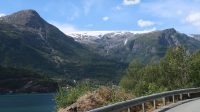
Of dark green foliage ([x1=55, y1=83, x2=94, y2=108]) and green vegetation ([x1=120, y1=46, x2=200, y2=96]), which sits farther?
green vegetation ([x1=120, y1=46, x2=200, y2=96])

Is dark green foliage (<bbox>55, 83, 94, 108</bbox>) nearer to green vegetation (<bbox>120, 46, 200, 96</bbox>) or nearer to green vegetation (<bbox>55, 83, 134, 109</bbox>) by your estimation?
green vegetation (<bbox>55, 83, 134, 109</bbox>)

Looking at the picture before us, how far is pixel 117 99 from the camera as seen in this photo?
2223cm

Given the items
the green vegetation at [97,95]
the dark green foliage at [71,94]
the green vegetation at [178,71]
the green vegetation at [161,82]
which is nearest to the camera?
the green vegetation at [97,95]

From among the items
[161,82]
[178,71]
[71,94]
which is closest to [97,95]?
[71,94]

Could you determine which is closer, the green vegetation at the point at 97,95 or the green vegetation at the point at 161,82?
the green vegetation at the point at 97,95

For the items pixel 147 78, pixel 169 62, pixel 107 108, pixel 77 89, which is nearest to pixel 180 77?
pixel 169 62

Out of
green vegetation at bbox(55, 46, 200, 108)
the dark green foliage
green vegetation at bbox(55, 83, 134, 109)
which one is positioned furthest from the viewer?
the dark green foliage

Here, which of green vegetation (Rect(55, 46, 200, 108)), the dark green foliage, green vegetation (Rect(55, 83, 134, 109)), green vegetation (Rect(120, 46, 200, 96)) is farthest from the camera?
green vegetation (Rect(120, 46, 200, 96))

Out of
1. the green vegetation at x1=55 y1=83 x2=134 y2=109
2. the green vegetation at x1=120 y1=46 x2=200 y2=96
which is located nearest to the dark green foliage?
the green vegetation at x1=55 y1=83 x2=134 y2=109

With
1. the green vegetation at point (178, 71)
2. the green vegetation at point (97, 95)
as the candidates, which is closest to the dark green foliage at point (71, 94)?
the green vegetation at point (97, 95)

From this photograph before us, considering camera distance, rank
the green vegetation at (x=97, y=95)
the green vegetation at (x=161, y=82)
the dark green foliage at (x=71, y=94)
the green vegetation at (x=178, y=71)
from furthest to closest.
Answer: the green vegetation at (x=178, y=71) < the dark green foliage at (x=71, y=94) < the green vegetation at (x=161, y=82) < the green vegetation at (x=97, y=95)

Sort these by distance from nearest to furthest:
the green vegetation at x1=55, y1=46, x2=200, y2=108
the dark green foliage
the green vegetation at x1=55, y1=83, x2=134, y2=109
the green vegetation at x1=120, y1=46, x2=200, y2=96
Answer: the green vegetation at x1=55, y1=83, x2=134, y2=109
the green vegetation at x1=55, y1=46, x2=200, y2=108
the dark green foliage
the green vegetation at x1=120, y1=46, x2=200, y2=96

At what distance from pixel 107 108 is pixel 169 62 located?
5240cm

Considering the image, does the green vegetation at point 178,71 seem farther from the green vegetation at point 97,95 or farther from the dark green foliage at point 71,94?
the green vegetation at point 97,95
